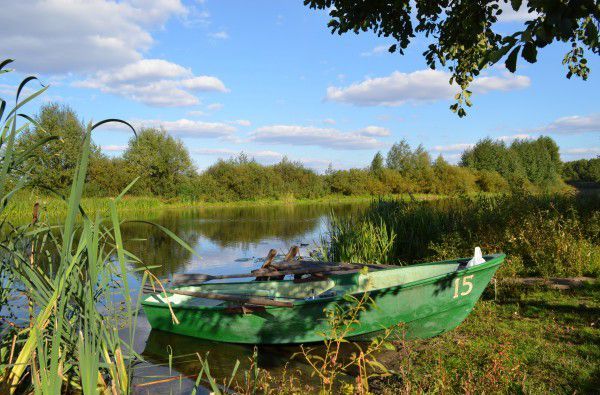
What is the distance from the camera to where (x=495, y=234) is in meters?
8.88

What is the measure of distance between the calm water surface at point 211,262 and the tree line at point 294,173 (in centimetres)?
1420

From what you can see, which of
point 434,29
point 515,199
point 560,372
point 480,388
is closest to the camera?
point 480,388

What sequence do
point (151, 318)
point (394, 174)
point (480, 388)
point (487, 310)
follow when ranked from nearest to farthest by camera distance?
point (480, 388), point (487, 310), point (151, 318), point (394, 174)

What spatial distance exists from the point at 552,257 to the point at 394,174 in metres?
38.4

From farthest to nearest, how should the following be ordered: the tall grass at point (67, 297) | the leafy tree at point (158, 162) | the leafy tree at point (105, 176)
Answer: the leafy tree at point (158, 162) → the leafy tree at point (105, 176) → the tall grass at point (67, 297)

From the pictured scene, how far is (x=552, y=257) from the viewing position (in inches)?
304

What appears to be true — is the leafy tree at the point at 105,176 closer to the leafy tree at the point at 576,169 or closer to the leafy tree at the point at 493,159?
the leafy tree at the point at 493,159

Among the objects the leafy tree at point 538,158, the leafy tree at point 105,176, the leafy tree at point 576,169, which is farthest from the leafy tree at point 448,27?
the leafy tree at point 576,169

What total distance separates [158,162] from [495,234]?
3290 cm

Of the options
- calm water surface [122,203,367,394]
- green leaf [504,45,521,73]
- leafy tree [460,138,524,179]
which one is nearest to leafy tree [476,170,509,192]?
leafy tree [460,138,524,179]

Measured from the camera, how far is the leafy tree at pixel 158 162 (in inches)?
1459

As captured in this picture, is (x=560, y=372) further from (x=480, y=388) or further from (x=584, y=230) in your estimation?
(x=584, y=230)

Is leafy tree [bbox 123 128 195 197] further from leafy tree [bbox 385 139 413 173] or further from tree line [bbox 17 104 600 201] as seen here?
leafy tree [bbox 385 139 413 173]

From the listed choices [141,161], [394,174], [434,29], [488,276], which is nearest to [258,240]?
[434,29]
